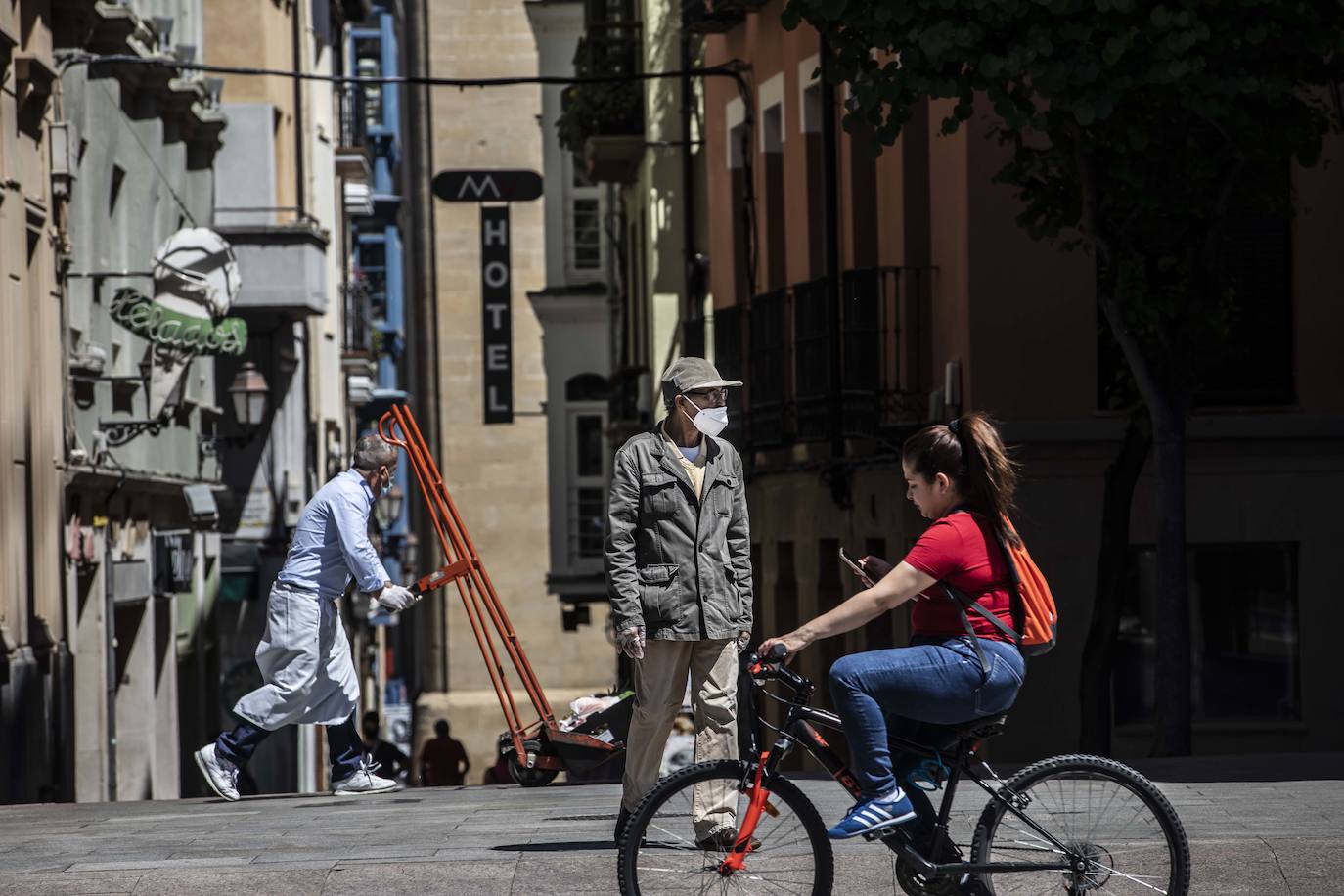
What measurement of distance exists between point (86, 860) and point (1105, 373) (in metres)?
8.96

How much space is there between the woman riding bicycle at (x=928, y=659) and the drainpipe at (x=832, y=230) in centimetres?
1125

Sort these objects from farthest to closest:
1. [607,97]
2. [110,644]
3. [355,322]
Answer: [355,322], [607,97], [110,644]

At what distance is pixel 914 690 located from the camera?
7234 mm

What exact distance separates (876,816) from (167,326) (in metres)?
15.2

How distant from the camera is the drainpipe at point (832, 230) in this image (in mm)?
18719

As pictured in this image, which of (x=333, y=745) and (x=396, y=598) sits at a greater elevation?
(x=396, y=598)

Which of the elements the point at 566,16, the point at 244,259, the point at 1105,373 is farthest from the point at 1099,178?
the point at 566,16

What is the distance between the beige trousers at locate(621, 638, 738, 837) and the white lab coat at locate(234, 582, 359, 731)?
136 inches

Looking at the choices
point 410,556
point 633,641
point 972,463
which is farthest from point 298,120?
point 972,463

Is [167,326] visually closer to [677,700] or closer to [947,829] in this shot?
[677,700]

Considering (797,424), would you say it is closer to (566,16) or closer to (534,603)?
(566,16)

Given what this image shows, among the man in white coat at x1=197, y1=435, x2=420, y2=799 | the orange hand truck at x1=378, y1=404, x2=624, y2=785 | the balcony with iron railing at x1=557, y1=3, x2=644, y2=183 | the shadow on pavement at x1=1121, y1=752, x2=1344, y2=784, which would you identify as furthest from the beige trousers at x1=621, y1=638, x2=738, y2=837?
the balcony with iron railing at x1=557, y1=3, x2=644, y2=183

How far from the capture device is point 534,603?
47.9 metres

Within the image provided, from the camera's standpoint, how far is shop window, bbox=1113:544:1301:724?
1678 cm
